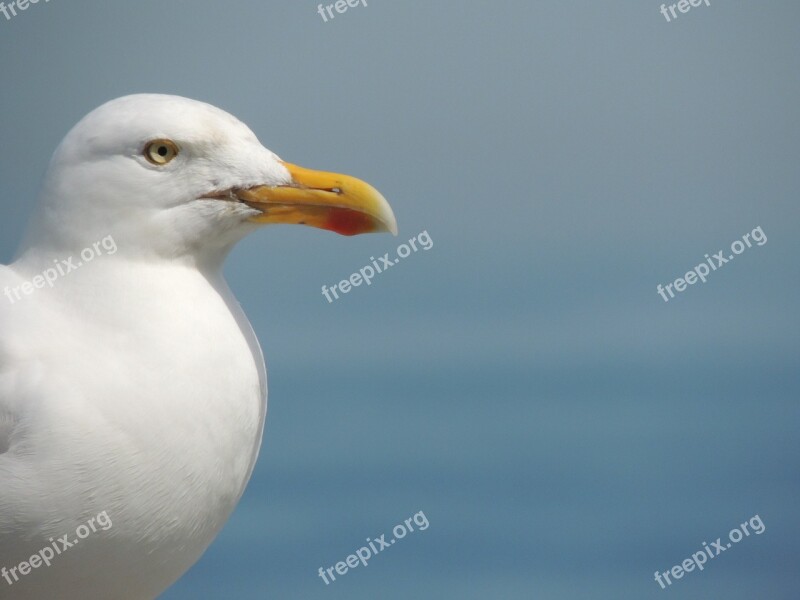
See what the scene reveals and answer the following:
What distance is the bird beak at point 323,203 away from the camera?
2.90 meters

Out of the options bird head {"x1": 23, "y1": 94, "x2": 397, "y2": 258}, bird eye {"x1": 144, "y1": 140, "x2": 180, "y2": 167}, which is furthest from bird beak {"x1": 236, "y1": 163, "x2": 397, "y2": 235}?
bird eye {"x1": 144, "y1": 140, "x2": 180, "y2": 167}

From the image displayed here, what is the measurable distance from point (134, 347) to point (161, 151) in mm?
429

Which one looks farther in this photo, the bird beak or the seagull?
the bird beak

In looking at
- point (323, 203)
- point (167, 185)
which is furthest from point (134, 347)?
point (323, 203)

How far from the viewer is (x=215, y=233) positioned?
9.49 ft

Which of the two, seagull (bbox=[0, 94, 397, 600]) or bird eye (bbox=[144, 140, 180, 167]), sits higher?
bird eye (bbox=[144, 140, 180, 167])

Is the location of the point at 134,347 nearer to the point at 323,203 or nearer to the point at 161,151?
the point at 161,151

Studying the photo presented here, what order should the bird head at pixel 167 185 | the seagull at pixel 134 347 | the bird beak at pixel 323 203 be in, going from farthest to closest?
the bird beak at pixel 323 203, the bird head at pixel 167 185, the seagull at pixel 134 347

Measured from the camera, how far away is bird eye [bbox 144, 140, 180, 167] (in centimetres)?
282

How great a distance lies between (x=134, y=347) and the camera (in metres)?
2.74

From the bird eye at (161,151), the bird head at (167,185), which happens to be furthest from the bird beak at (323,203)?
the bird eye at (161,151)

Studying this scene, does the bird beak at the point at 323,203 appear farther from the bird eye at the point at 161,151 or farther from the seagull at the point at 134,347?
the bird eye at the point at 161,151

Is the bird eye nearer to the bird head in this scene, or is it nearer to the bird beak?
the bird head

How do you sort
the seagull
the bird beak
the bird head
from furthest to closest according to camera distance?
the bird beak
the bird head
the seagull
